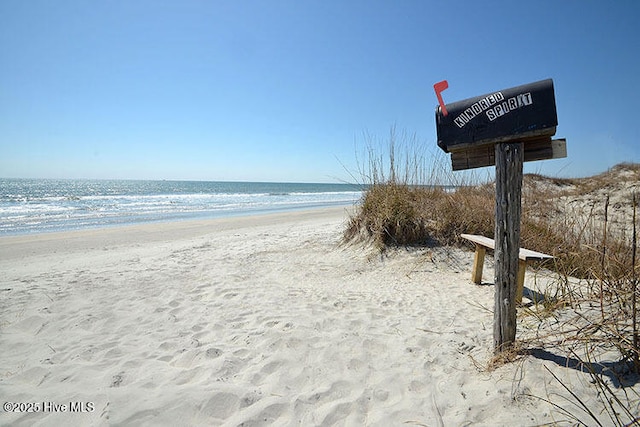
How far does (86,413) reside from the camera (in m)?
1.77

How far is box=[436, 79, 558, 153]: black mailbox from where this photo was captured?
6.17ft

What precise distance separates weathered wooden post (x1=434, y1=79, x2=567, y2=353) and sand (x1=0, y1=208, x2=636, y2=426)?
0.49 meters

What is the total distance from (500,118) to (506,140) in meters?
0.16

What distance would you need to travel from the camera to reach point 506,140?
2.06 meters

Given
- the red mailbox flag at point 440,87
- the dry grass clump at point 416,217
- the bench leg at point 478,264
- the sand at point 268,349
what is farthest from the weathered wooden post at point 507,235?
the dry grass clump at point 416,217

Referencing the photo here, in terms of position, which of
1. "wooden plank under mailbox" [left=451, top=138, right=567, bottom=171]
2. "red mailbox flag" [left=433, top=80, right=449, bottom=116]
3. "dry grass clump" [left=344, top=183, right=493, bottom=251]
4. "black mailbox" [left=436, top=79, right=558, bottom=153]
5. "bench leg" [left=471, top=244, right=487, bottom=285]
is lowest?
"bench leg" [left=471, top=244, right=487, bottom=285]

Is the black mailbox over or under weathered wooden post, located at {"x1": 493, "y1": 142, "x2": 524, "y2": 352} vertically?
over

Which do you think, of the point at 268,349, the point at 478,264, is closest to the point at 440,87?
the point at 268,349

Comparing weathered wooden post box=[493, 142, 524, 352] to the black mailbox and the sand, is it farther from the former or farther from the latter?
the sand

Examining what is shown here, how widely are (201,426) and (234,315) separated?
4.85ft

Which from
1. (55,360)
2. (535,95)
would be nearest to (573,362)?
(535,95)

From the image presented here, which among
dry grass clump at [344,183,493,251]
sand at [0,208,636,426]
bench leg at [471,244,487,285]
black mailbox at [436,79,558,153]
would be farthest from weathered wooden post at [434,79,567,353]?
dry grass clump at [344,183,493,251]

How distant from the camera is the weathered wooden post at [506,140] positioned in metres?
1.91

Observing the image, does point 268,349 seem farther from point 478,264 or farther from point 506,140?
point 478,264
